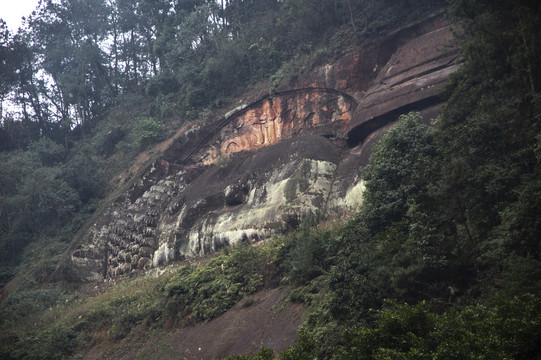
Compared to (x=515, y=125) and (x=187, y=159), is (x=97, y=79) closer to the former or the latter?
(x=187, y=159)

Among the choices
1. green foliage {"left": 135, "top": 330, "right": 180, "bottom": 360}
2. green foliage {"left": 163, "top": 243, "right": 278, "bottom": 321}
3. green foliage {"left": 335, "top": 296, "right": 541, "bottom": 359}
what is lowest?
green foliage {"left": 135, "top": 330, "right": 180, "bottom": 360}

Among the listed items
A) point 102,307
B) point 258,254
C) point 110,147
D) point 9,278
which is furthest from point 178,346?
point 110,147

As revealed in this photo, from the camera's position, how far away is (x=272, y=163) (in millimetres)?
22266

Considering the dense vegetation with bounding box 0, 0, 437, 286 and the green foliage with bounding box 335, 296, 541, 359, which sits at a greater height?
the dense vegetation with bounding box 0, 0, 437, 286

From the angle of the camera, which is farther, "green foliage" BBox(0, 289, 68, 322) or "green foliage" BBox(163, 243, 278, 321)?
"green foliage" BBox(0, 289, 68, 322)

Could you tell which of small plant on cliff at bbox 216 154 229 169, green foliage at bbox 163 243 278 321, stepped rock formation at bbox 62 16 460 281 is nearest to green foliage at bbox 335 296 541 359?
green foliage at bbox 163 243 278 321

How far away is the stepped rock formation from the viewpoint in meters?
19.6

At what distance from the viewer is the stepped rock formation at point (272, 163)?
64.2 ft

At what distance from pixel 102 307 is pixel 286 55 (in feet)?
55.8

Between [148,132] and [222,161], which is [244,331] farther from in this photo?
[148,132]

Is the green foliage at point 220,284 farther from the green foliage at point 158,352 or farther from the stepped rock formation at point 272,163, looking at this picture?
the stepped rock formation at point 272,163

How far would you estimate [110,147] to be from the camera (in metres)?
35.3

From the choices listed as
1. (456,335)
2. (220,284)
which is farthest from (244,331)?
(456,335)

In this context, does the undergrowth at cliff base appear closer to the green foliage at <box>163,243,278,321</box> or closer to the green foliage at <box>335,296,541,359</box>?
the green foliage at <box>163,243,278,321</box>
